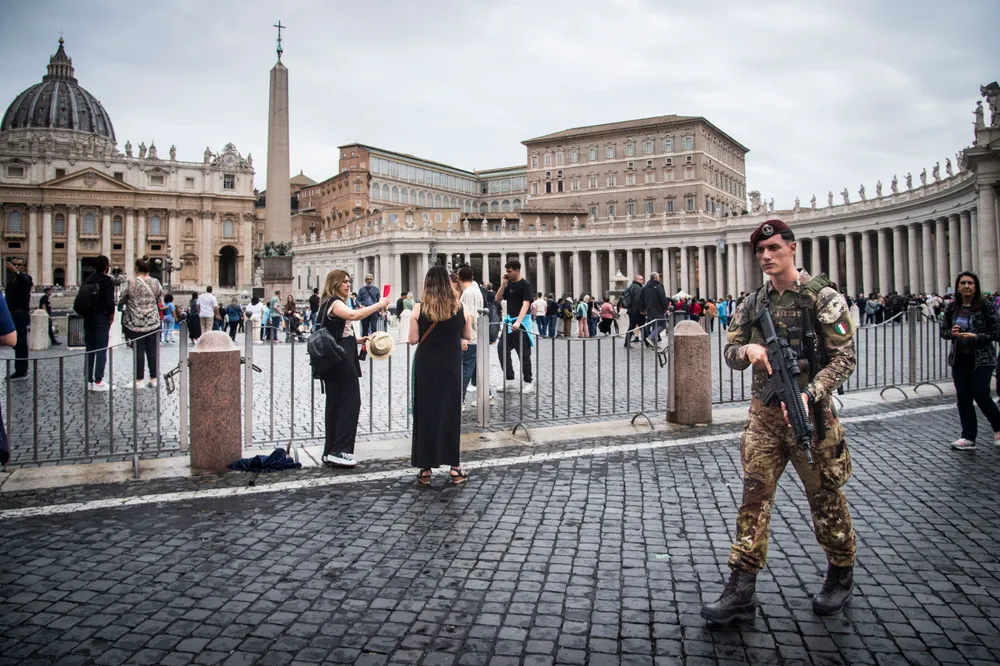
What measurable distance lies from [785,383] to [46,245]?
88317 millimetres

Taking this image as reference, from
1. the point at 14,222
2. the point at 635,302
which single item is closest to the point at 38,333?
the point at 635,302

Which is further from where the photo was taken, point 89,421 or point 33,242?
point 33,242

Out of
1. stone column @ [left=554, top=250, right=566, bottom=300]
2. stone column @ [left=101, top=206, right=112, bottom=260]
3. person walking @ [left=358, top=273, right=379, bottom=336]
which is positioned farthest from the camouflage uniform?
stone column @ [left=101, top=206, right=112, bottom=260]

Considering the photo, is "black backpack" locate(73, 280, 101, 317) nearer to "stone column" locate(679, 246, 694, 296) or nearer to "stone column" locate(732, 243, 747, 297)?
"stone column" locate(732, 243, 747, 297)

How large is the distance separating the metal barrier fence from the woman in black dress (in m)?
2.25

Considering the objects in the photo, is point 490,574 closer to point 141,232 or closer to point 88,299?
point 88,299

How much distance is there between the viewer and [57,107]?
→ 9331 cm

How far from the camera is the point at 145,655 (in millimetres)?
3039

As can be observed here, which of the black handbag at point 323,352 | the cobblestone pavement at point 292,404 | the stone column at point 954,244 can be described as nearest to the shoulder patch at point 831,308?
the cobblestone pavement at point 292,404

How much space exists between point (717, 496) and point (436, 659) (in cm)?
312

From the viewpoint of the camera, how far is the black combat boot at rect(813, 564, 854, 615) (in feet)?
11.1

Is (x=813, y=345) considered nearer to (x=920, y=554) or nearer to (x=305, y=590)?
(x=920, y=554)

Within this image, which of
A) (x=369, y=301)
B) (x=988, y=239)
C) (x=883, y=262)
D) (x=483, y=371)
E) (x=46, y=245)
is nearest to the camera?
(x=483, y=371)

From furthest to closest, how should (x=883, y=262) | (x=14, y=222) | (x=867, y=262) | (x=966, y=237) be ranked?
(x=14, y=222) → (x=867, y=262) → (x=883, y=262) → (x=966, y=237)
